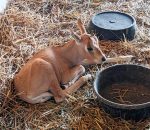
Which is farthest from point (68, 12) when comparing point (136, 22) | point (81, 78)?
point (81, 78)

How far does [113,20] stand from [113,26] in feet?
0.53

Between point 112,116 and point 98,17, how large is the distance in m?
1.82

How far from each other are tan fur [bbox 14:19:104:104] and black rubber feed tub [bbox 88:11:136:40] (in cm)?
84

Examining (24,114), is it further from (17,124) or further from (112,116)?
(112,116)

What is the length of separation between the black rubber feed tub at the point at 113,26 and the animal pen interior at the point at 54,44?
0.29 feet

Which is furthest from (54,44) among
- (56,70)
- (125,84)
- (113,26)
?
(125,84)

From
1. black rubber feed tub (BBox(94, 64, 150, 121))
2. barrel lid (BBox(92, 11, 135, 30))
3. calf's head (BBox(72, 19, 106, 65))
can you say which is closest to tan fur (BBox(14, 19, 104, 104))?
calf's head (BBox(72, 19, 106, 65))

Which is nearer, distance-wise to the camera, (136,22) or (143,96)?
(143,96)

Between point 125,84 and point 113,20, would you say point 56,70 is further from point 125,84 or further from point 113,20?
point 113,20

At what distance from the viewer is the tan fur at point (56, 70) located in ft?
10.8

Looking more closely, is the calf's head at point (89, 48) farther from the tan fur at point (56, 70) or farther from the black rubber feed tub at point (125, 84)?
the black rubber feed tub at point (125, 84)

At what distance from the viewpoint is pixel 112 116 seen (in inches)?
120

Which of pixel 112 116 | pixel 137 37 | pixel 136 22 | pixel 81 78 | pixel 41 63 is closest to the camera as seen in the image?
pixel 112 116

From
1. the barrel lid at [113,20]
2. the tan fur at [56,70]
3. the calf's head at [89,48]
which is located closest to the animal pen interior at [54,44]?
the tan fur at [56,70]
